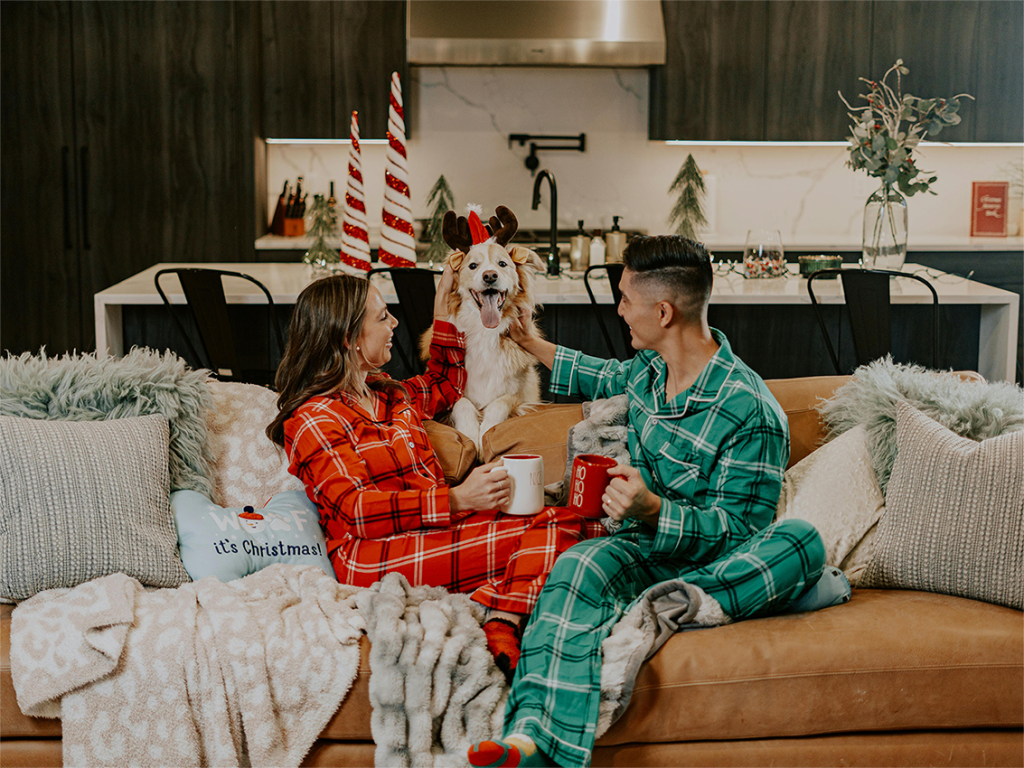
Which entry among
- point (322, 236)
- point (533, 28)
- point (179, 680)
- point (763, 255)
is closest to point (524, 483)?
point (179, 680)

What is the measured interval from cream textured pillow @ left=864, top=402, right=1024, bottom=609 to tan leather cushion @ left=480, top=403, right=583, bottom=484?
70 centimetres

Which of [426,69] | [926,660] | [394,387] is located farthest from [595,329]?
[426,69]

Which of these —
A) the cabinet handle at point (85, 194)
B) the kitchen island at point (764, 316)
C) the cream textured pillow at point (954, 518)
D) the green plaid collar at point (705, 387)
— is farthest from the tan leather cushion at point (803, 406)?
the cabinet handle at point (85, 194)

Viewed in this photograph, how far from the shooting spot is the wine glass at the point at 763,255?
3.61 m

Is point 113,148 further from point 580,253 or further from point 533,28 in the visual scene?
point 580,253

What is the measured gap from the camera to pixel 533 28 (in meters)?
4.71

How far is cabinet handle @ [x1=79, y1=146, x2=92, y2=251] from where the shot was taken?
4.68 m

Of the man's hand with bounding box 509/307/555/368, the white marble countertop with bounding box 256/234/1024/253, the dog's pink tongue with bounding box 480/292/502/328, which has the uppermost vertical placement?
the white marble countertop with bounding box 256/234/1024/253

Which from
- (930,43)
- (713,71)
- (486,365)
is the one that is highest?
(930,43)

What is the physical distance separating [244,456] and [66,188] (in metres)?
3.37

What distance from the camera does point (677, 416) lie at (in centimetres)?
180

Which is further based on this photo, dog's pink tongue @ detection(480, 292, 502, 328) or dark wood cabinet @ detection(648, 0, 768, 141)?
dark wood cabinet @ detection(648, 0, 768, 141)

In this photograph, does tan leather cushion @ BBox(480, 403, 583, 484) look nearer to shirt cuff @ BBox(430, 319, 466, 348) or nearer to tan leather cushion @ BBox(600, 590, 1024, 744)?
shirt cuff @ BBox(430, 319, 466, 348)

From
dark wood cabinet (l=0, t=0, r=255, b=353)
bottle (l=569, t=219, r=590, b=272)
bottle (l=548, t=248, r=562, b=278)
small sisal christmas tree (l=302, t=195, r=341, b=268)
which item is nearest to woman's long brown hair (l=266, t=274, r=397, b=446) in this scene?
bottle (l=548, t=248, r=562, b=278)
